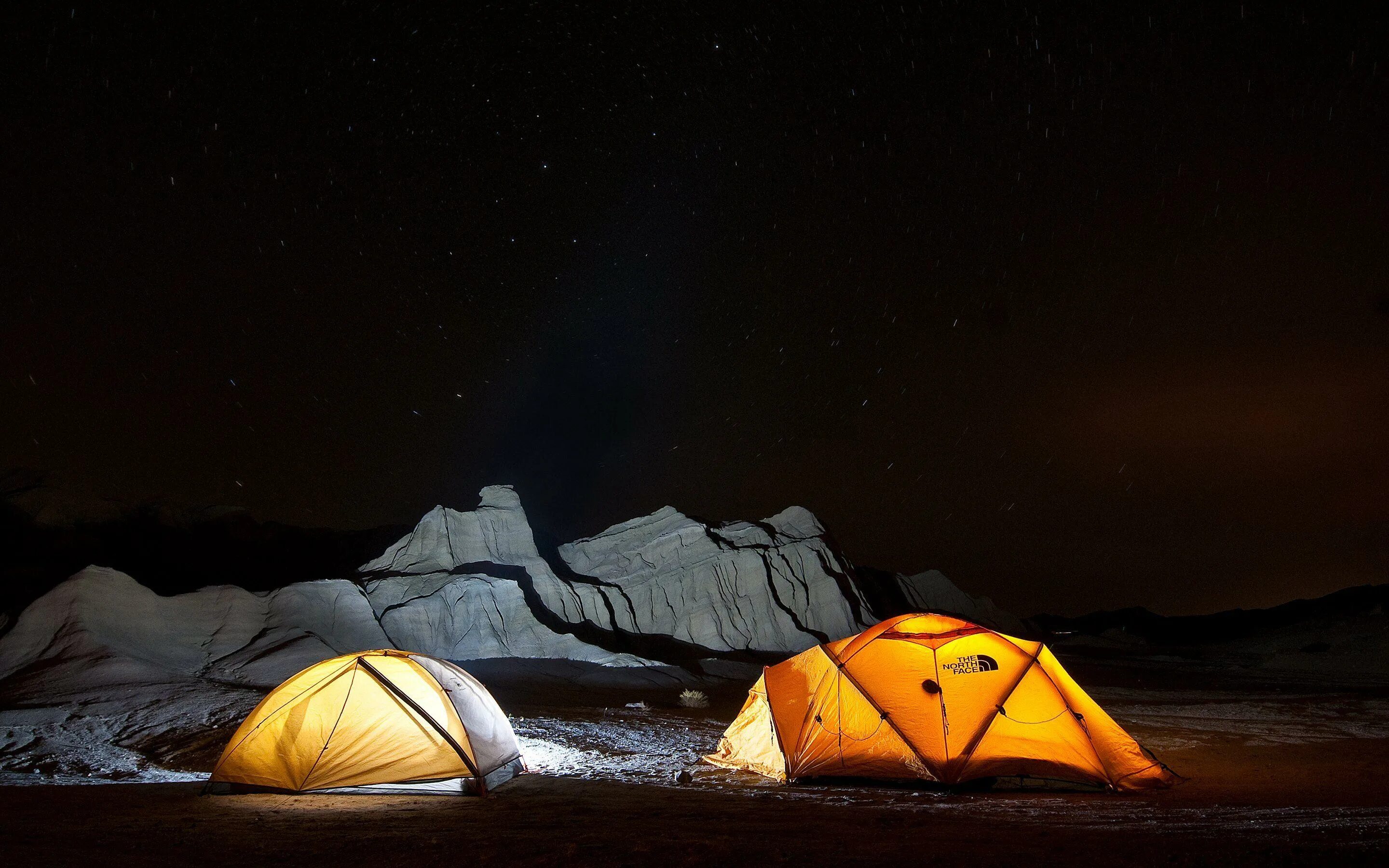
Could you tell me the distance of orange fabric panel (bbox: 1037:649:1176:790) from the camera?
998 cm

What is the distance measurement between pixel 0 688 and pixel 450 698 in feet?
55.2

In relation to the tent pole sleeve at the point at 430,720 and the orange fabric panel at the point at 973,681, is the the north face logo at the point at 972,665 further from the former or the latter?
the tent pole sleeve at the point at 430,720

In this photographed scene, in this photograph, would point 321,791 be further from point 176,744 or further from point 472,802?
point 176,744

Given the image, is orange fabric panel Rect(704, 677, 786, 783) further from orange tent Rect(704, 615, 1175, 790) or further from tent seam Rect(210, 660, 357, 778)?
tent seam Rect(210, 660, 357, 778)

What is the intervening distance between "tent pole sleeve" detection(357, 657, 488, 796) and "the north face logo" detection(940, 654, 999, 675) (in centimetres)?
623

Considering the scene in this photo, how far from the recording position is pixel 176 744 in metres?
14.4

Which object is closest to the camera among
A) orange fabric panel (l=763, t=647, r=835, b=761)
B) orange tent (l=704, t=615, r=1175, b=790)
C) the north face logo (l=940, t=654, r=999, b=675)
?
orange tent (l=704, t=615, r=1175, b=790)

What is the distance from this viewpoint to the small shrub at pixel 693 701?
80.0 ft

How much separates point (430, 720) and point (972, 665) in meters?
7.25

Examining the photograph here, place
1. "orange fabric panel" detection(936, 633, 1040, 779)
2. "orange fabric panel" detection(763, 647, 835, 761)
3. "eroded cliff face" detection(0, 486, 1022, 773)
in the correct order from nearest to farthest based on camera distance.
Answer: "orange fabric panel" detection(936, 633, 1040, 779)
"orange fabric panel" detection(763, 647, 835, 761)
"eroded cliff face" detection(0, 486, 1022, 773)

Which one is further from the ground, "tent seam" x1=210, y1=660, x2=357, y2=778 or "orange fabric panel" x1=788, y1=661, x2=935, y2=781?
"tent seam" x1=210, y1=660, x2=357, y2=778

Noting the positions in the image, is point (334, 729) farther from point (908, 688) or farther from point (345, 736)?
point (908, 688)

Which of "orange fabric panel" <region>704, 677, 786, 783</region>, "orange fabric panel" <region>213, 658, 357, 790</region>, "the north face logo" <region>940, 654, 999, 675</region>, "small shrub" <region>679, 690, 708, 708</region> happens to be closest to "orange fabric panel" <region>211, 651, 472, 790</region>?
"orange fabric panel" <region>213, 658, 357, 790</region>

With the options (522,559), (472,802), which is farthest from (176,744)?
(522,559)
